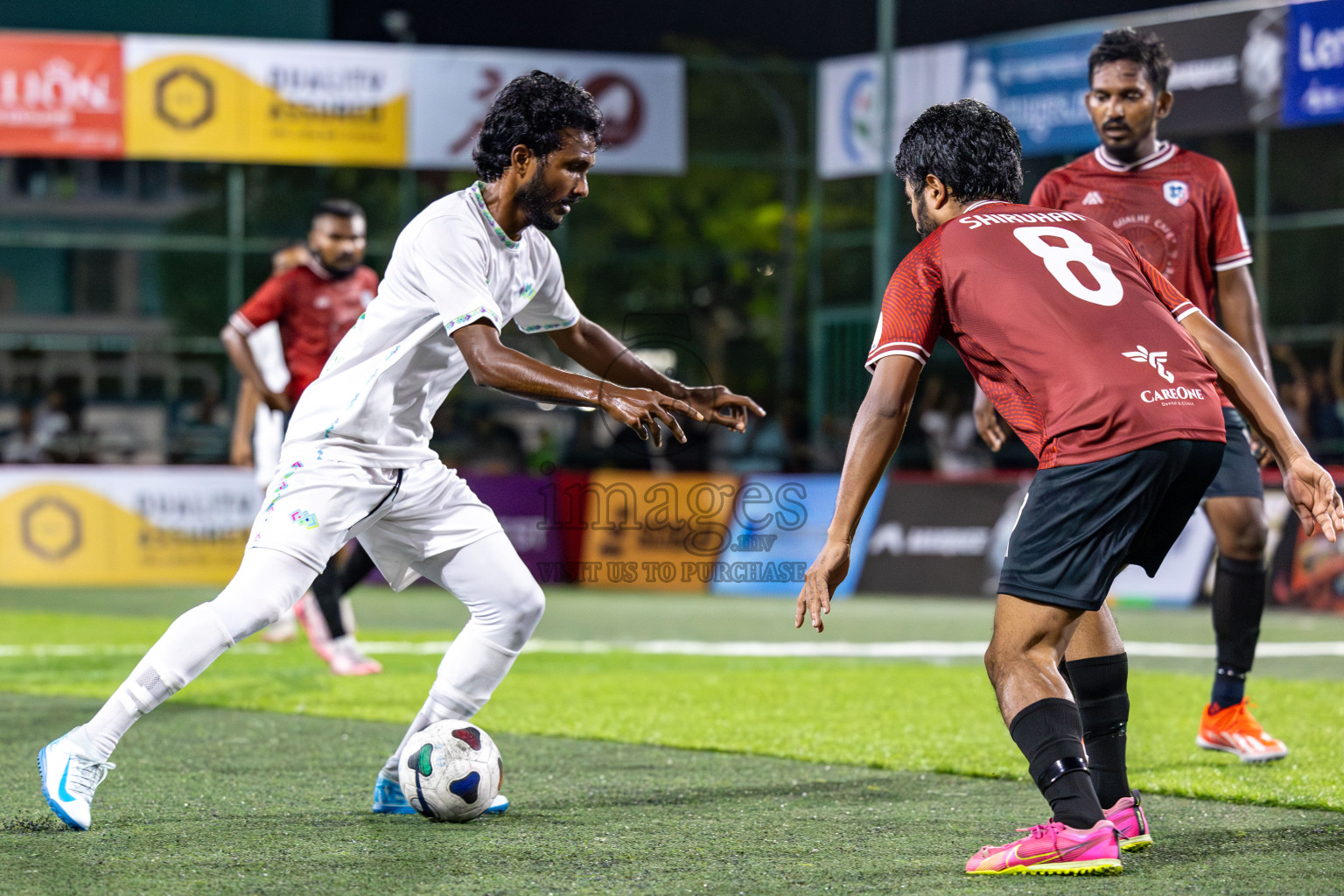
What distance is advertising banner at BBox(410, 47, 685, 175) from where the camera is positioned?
23047 mm

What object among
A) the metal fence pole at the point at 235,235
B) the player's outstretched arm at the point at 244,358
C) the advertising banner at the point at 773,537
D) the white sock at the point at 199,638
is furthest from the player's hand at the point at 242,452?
the metal fence pole at the point at 235,235

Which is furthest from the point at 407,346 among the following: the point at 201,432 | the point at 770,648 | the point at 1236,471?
the point at 201,432

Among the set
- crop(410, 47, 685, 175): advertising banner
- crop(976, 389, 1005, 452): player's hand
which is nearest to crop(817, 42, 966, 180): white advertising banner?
crop(410, 47, 685, 175): advertising banner

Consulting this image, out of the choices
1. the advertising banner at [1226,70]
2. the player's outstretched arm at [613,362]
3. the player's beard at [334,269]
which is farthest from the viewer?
the advertising banner at [1226,70]

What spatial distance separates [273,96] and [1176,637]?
51.4ft

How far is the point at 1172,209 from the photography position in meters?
6.26

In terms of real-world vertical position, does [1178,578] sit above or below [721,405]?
below

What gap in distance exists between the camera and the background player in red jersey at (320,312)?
9.06 meters

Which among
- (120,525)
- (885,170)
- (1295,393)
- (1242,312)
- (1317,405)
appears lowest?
(120,525)

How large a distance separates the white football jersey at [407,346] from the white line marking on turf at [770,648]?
5.73 meters

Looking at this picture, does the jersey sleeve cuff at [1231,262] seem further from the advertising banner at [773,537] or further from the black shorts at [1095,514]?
the advertising banner at [773,537]

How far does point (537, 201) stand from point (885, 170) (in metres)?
18.5

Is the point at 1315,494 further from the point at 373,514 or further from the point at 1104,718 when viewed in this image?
the point at 373,514

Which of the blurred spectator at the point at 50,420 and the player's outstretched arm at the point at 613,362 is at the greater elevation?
the player's outstretched arm at the point at 613,362
